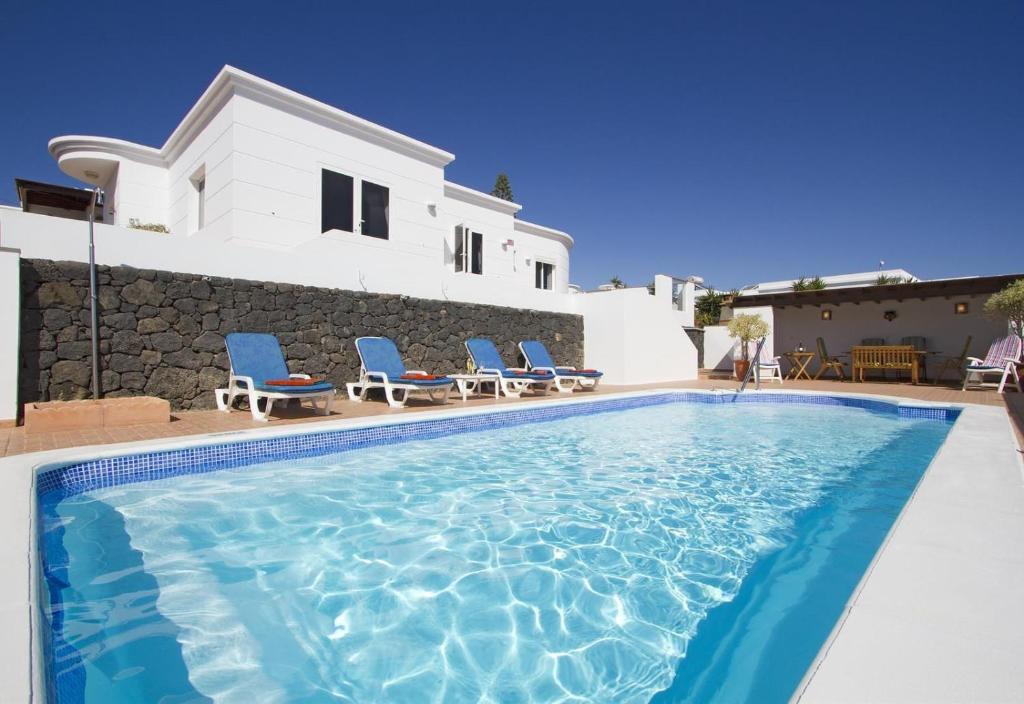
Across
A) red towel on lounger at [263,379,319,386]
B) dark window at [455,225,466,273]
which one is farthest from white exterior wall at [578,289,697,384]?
red towel on lounger at [263,379,319,386]

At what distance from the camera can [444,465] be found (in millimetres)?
4887

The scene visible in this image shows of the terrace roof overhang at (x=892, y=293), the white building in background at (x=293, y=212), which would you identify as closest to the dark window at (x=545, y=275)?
the white building in background at (x=293, y=212)

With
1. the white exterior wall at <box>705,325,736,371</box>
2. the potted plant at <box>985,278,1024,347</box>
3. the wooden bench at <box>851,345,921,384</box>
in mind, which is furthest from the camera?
the white exterior wall at <box>705,325,736,371</box>

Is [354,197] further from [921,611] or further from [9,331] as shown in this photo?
[921,611]

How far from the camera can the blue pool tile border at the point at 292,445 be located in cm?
392

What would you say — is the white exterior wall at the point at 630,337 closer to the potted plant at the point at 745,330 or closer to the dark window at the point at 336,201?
the potted plant at the point at 745,330

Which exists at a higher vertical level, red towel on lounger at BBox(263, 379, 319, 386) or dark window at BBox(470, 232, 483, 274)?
dark window at BBox(470, 232, 483, 274)

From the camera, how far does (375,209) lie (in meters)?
10.6

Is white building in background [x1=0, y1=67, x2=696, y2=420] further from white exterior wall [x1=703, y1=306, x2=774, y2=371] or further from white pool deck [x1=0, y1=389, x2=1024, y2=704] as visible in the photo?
white pool deck [x1=0, y1=389, x2=1024, y2=704]

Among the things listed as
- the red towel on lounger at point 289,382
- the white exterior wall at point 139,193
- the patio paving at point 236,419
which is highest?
the white exterior wall at point 139,193

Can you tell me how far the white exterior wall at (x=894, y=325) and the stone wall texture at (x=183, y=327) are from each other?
419 inches

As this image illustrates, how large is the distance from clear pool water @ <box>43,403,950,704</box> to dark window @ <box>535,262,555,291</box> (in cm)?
1209

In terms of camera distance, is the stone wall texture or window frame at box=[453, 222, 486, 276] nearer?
the stone wall texture

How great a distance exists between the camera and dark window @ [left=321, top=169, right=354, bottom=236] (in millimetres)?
9844
